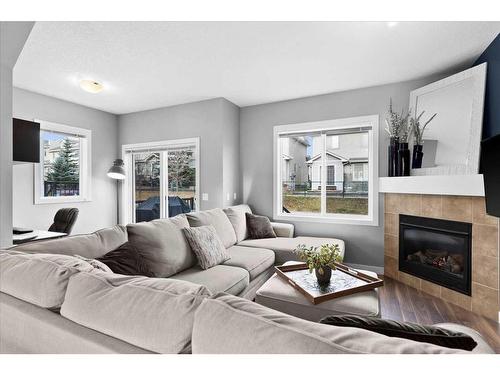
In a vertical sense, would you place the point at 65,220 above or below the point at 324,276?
above

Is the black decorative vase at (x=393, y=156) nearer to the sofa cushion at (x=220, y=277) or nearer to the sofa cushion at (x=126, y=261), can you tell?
the sofa cushion at (x=220, y=277)

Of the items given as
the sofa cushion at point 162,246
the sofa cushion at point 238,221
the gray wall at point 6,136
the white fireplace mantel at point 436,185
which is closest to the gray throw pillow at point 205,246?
the sofa cushion at point 162,246

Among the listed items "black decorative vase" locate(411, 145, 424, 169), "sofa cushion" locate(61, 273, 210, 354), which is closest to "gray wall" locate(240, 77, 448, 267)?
"black decorative vase" locate(411, 145, 424, 169)

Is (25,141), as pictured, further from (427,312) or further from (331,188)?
(427,312)

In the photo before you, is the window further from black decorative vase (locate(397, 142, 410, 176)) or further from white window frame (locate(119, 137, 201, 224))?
white window frame (locate(119, 137, 201, 224))

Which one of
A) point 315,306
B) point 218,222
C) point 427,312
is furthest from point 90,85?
point 427,312

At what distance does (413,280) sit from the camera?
3.03 metres

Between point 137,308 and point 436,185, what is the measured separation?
3090 millimetres

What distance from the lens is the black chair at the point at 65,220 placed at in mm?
3229

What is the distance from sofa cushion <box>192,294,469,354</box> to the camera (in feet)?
1.87

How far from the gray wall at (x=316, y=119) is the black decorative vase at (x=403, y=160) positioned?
0.32 meters

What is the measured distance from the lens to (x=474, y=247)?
8.23ft
